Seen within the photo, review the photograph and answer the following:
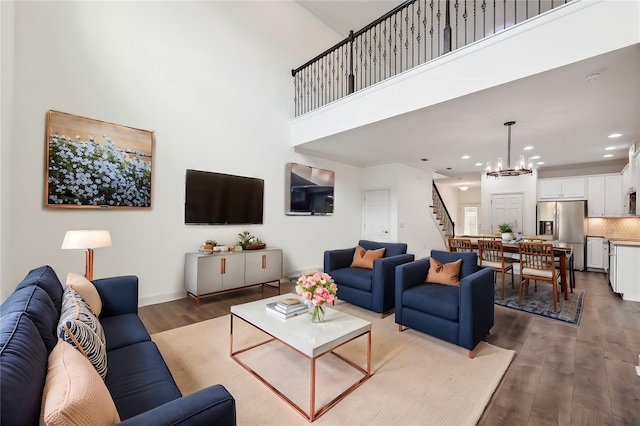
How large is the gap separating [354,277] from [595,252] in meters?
6.64

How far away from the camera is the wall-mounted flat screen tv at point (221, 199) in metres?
4.30

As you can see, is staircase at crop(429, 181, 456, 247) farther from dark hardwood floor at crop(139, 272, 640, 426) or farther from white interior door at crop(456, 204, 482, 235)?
dark hardwood floor at crop(139, 272, 640, 426)

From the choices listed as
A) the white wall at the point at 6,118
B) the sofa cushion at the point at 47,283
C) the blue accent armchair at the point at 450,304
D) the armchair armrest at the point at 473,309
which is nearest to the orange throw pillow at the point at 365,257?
the blue accent armchair at the point at 450,304

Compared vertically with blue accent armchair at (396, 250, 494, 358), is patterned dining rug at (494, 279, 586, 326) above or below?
below

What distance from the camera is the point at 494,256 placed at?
462cm

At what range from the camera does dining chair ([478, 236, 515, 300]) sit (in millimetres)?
4293

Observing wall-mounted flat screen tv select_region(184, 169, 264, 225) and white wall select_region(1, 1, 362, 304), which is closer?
white wall select_region(1, 1, 362, 304)

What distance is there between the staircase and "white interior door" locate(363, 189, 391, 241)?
2179mm

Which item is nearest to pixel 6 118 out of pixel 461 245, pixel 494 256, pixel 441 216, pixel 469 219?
pixel 461 245

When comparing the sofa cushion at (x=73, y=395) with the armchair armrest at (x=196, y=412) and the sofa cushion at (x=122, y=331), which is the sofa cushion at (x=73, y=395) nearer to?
the armchair armrest at (x=196, y=412)

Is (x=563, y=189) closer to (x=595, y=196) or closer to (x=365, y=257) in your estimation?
(x=595, y=196)

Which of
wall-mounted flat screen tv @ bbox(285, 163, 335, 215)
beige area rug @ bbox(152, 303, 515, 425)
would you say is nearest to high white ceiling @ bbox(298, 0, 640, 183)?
wall-mounted flat screen tv @ bbox(285, 163, 335, 215)

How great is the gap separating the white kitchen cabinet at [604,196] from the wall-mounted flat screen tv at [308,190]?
20.4 feet

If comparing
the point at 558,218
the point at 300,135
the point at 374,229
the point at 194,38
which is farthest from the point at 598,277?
the point at 194,38
